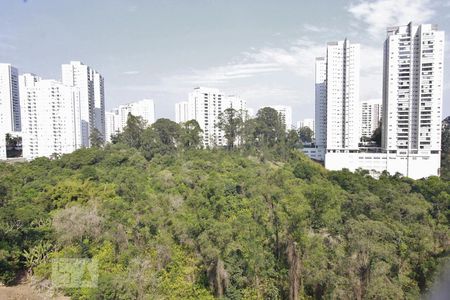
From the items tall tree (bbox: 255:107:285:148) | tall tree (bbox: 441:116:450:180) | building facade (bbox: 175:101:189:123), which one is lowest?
tall tree (bbox: 441:116:450:180)

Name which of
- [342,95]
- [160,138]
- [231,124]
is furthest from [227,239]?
[342,95]

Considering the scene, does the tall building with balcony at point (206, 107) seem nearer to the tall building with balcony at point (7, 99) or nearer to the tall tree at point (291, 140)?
the tall tree at point (291, 140)

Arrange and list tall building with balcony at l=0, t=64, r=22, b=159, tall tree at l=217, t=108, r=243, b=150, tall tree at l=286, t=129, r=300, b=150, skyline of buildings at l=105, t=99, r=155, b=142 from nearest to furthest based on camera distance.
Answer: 1. tall tree at l=217, t=108, r=243, b=150
2. tall tree at l=286, t=129, r=300, b=150
3. tall building with balcony at l=0, t=64, r=22, b=159
4. skyline of buildings at l=105, t=99, r=155, b=142

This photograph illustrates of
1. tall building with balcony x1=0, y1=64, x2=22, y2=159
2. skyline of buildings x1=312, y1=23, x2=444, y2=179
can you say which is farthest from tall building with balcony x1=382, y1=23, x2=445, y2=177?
tall building with balcony x1=0, y1=64, x2=22, y2=159

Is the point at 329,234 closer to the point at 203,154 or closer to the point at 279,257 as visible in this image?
the point at 279,257

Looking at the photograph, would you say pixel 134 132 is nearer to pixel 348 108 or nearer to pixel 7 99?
pixel 348 108

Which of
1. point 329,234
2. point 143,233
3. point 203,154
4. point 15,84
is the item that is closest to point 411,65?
point 203,154

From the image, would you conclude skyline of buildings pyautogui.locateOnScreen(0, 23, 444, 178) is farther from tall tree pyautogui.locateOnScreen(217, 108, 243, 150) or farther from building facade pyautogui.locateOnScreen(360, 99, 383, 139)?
A: building facade pyautogui.locateOnScreen(360, 99, 383, 139)
